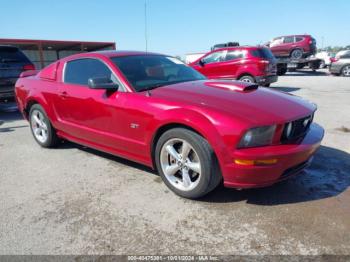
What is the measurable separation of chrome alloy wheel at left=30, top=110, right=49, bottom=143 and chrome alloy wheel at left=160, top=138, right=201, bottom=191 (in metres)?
2.58

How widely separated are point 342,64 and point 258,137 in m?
18.3

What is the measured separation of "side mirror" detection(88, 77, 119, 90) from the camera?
362 centimetres

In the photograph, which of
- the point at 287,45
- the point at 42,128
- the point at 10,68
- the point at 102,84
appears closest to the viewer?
the point at 102,84

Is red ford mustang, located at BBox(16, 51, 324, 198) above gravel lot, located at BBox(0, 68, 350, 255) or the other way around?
above

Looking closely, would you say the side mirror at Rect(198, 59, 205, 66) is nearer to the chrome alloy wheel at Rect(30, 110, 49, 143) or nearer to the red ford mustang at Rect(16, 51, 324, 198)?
the red ford mustang at Rect(16, 51, 324, 198)

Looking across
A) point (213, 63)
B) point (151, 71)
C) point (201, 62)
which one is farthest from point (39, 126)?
point (213, 63)

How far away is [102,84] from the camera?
143 inches

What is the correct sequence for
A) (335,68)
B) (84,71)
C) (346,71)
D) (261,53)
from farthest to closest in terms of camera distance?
(335,68)
(346,71)
(261,53)
(84,71)

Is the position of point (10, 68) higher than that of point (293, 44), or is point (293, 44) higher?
point (293, 44)

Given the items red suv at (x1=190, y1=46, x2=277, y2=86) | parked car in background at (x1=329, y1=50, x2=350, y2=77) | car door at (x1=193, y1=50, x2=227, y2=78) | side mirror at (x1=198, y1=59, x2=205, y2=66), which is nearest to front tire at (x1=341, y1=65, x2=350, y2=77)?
parked car in background at (x1=329, y1=50, x2=350, y2=77)

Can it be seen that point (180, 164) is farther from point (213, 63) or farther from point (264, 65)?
point (213, 63)

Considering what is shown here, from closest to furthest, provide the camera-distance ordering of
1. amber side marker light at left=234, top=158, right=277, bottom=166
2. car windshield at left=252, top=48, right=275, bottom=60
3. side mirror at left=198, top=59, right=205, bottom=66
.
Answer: amber side marker light at left=234, top=158, right=277, bottom=166, car windshield at left=252, top=48, right=275, bottom=60, side mirror at left=198, top=59, right=205, bottom=66

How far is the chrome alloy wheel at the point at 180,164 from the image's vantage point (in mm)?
3142

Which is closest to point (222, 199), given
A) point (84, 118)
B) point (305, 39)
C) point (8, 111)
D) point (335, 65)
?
point (84, 118)
